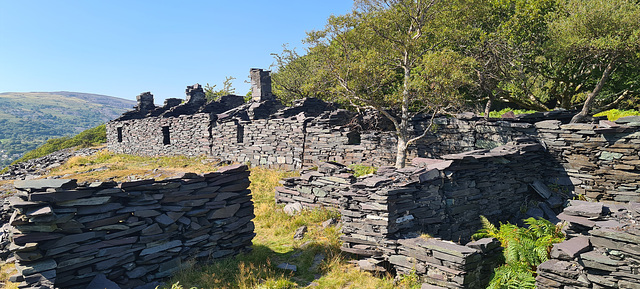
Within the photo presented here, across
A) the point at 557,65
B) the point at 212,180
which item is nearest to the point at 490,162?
the point at 212,180

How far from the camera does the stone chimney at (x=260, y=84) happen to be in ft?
84.7

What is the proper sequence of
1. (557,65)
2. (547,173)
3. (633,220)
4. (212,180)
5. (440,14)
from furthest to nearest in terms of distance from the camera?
1. (557,65)
2. (440,14)
3. (547,173)
4. (212,180)
5. (633,220)

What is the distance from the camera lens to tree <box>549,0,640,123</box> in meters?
15.2

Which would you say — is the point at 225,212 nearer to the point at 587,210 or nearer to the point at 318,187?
the point at 318,187

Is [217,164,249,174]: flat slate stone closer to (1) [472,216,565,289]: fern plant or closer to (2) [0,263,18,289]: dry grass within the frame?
(2) [0,263,18,289]: dry grass

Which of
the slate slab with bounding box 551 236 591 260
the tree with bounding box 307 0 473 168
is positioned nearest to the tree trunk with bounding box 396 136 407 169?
the tree with bounding box 307 0 473 168

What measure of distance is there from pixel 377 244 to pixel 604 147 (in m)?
7.73

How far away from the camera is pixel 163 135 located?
89.2ft

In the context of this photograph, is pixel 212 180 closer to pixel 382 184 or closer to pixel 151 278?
pixel 151 278

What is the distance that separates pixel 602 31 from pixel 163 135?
27225 mm

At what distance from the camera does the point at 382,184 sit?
8.46 m

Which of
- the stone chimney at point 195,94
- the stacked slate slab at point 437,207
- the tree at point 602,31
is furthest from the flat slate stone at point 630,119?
the stone chimney at point 195,94

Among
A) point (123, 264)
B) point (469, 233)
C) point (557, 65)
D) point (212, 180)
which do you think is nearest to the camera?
point (123, 264)

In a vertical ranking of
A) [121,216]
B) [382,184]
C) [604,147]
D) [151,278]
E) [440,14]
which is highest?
[440,14]
